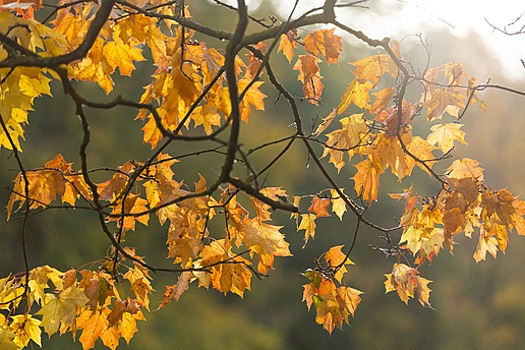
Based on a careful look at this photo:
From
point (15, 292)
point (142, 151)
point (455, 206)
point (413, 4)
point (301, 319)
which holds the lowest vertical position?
point (301, 319)

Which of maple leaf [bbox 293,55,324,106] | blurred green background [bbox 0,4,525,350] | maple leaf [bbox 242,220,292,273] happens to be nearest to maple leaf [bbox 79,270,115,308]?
maple leaf [bbox 242,220,292,273]

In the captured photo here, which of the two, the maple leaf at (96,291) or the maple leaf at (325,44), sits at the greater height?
the maple leaf at (325,44)

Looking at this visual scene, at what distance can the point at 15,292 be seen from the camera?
1339mm

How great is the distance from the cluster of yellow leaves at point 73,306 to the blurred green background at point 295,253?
11.7ft

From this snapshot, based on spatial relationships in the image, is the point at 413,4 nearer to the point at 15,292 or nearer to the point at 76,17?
the point at 76,17

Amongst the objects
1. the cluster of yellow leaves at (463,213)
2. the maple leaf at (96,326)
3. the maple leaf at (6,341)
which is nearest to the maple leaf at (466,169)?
the cluster of yellow leaves at (463,213)

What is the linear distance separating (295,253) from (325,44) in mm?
4693

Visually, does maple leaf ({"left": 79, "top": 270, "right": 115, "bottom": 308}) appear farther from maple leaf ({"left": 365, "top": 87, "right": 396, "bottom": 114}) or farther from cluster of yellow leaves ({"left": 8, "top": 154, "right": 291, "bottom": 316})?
maple leaf ({"left": 365, "top": 87, "right": 396, "bottom": 114})

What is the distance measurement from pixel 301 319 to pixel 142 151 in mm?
1841

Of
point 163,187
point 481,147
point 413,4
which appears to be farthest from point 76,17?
point 481,147

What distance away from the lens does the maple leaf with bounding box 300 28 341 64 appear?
1312 millimetres

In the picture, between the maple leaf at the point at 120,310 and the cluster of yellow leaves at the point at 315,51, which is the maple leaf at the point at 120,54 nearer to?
the cluster of yellow leaves at the point at 315,51

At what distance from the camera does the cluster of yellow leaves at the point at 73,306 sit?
4.18 ft

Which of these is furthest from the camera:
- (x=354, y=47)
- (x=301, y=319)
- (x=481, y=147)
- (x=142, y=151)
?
(x=354, y=47)
